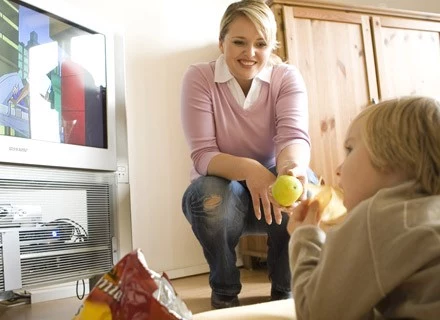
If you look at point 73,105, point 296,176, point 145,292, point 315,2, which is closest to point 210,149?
point 296,176

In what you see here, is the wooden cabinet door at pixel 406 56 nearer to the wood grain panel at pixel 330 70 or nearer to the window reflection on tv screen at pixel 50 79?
the wood grain panel at pixel 330 70

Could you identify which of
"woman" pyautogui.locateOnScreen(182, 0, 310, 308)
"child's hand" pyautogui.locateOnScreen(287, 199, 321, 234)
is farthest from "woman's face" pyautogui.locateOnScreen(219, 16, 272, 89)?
"child's hand" pyautogui.locateOnScreen(287, 199, 321, 234)

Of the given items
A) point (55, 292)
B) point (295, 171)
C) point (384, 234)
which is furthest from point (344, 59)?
point (384, 234)

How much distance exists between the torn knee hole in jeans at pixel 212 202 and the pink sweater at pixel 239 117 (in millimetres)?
118

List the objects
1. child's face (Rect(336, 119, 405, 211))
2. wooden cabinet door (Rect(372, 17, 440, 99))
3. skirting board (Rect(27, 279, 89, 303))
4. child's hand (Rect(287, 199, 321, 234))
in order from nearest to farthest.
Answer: child's face (Rect(336, 119, 405, 211)), child's hand (Rect(287, 199, 321, 234)), skirting board (Rect(27, 279, 89, 303)), wooden cabinet door (Rect(372, 17, 440, 99))

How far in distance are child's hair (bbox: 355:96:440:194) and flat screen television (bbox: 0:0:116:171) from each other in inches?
33.2

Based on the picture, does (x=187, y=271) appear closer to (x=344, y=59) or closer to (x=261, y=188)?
(x=261, y=188)

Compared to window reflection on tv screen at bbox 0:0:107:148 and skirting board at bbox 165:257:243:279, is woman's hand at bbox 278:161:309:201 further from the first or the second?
skirting board at bbox 165:257:243:279

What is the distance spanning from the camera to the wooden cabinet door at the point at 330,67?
5.76ft

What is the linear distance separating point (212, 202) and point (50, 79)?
21.3 inches

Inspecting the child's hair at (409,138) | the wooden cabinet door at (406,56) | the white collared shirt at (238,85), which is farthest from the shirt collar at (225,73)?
the wooden cabinet door at (406,56)

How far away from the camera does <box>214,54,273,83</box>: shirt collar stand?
1.28 m

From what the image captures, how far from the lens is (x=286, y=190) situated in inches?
37.8

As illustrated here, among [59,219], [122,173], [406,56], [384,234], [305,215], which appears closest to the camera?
[384,234]
